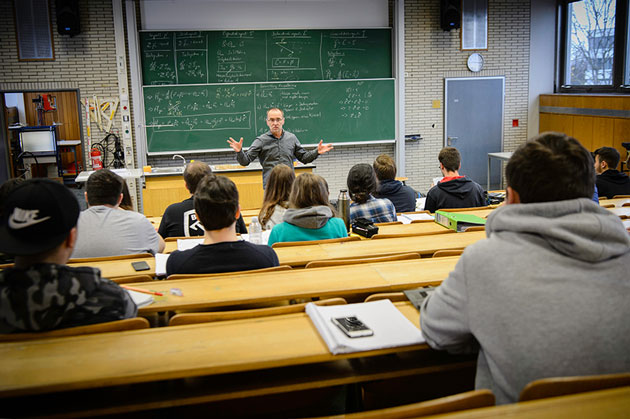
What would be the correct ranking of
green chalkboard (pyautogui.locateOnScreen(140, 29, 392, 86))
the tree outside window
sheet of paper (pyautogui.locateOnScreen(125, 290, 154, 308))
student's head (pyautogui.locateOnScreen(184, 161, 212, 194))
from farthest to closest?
the tree outside window → green chalkboard (pyautogui.locateOnScreen(140, 29, 392, 86)) → student's head (pyautogui.locateOnScreen(184, 161, 212, 194)) → sheet of paper (pyautogui.locateOnScreen(125, 290, 154, 308))

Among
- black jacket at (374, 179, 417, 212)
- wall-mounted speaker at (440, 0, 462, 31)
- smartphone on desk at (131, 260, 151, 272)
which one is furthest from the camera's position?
wall-mounted speaker at (440, 0, 462, 31)

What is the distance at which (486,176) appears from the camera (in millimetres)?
10867

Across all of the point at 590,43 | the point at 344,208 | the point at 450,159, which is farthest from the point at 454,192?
the point at 590,43

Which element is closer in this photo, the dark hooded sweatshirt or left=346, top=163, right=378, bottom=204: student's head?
left=346, top=163, right=378, bottom=204: student's head

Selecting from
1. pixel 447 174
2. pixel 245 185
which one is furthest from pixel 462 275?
pixel 245 185

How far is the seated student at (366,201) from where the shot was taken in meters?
4.39

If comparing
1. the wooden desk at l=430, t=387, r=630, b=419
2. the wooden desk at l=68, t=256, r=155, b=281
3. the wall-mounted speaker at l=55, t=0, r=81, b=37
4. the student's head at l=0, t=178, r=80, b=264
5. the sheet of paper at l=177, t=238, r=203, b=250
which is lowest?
the wooden desk at l=430, t=387, r=630, b=419

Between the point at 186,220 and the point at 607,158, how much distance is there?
4211mm

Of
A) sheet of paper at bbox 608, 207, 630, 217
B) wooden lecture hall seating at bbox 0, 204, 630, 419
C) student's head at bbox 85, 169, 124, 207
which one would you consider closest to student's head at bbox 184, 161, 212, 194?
student's head at bbox 85, 169, 124, 207

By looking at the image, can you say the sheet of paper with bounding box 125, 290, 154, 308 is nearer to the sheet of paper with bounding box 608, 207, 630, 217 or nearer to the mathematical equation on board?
the sheet of paper with bounding box 608, 207, 630, 217

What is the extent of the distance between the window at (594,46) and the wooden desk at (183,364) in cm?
874

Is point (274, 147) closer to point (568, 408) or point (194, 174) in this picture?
point (194, 174)

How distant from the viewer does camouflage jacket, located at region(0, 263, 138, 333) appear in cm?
192

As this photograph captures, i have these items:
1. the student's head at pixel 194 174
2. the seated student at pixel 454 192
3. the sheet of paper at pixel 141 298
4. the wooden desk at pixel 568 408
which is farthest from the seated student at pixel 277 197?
the wooden desk at pixel 568 408
